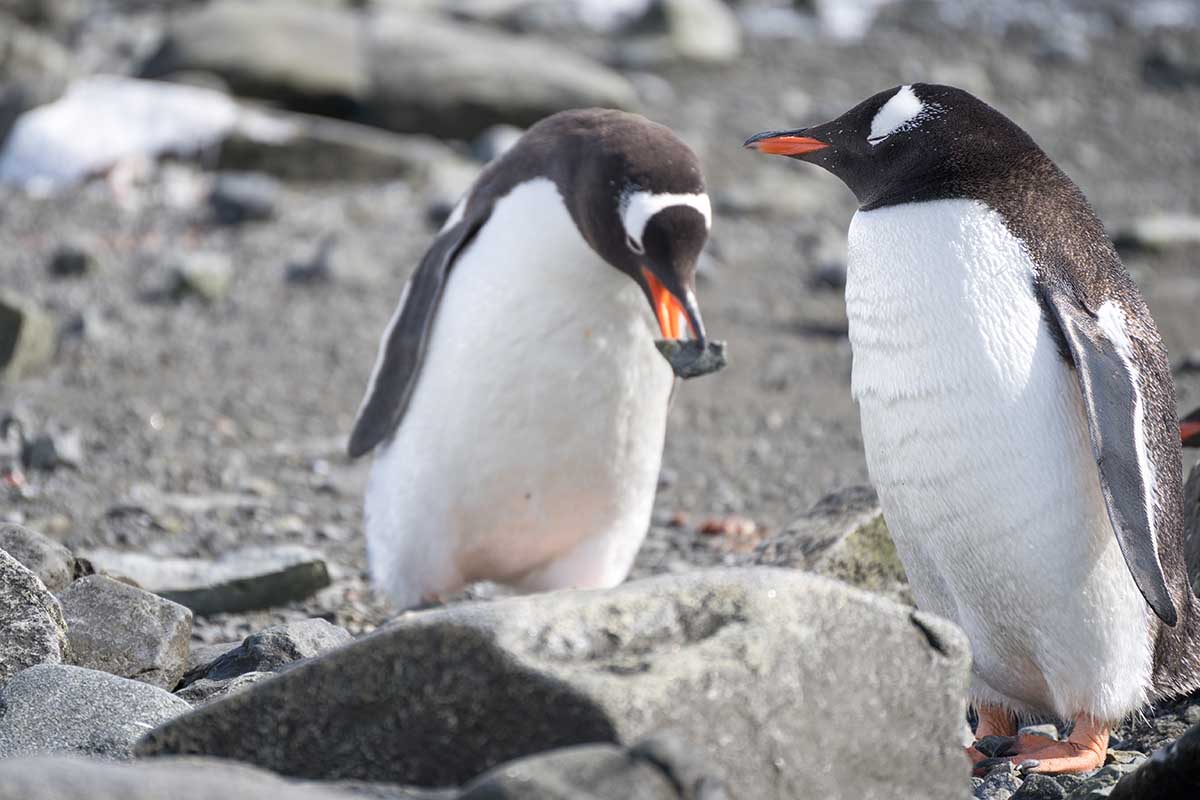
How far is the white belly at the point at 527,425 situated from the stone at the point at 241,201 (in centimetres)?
454

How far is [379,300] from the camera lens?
7.86 m

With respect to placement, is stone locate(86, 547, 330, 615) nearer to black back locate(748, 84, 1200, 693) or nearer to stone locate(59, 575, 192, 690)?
stone locate(59, 575, 192, 690)

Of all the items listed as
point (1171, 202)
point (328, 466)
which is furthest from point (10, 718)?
point (1171, 202)

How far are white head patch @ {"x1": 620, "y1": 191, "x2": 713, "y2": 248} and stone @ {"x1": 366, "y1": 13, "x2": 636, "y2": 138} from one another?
275 inches

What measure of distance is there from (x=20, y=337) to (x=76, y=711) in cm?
400

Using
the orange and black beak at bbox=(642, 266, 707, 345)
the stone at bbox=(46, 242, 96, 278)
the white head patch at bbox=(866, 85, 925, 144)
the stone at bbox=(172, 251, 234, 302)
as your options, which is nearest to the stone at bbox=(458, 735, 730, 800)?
the white head patch at bbox=(866, 85, 925, 144)

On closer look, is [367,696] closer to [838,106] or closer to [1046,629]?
[1046,629]

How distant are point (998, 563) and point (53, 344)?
15.3 ft

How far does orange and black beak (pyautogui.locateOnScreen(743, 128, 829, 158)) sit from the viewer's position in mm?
3578

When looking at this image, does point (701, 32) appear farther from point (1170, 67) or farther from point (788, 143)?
point (788, 143)

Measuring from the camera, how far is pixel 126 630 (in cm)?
346

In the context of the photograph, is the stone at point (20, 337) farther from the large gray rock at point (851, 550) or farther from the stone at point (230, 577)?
the large gray rock at point (851, 550)

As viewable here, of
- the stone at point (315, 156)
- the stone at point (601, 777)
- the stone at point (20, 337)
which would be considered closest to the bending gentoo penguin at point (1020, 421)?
the stone at point (601, 777)

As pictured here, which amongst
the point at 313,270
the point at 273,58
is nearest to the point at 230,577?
the point at 313,270
